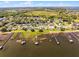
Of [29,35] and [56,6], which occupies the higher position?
[56,6]

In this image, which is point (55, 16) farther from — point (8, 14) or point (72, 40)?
point (8, 14)

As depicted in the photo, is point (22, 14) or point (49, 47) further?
point (22, 14)

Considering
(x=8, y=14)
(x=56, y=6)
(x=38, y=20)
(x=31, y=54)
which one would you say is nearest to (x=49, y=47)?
(x=31, y=54)

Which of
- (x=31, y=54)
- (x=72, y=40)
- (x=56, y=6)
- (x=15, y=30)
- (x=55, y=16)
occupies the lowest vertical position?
(x=31, y=54)

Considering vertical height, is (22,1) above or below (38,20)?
above

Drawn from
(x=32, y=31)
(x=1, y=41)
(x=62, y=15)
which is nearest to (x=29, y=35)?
(x=32, y=31)

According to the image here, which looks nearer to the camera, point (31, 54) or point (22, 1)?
point (31, 54)

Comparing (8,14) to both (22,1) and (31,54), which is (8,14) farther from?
(31,54)
